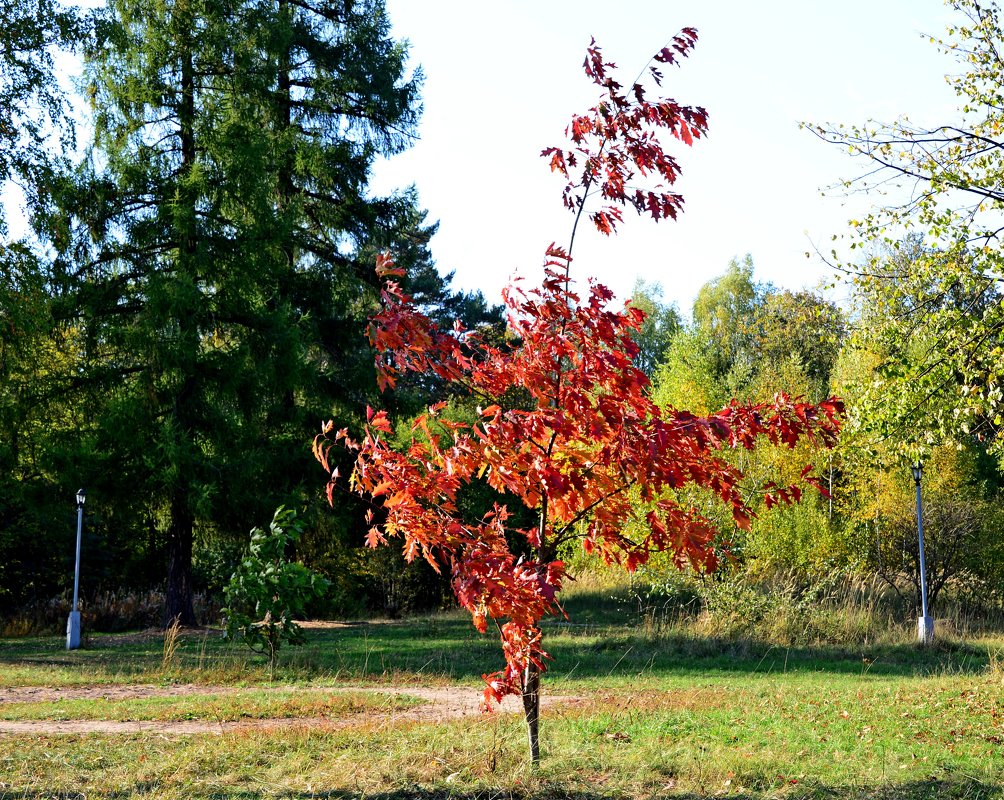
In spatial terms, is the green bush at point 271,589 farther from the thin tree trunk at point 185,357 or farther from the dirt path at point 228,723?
the thin tree trunk at point 185,357

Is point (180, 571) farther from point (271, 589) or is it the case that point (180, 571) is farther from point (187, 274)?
point (271, 589)

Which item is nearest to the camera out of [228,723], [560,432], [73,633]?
[560,432]

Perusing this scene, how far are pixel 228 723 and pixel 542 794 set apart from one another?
434 cm

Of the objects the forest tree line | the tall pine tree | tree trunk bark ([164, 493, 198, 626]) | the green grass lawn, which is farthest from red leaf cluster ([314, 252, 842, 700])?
tree trunk bark ([164, 493, 198, 626])

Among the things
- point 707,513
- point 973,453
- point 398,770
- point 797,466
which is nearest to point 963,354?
point 398,770

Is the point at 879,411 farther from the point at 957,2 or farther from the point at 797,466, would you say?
the point at 797,466

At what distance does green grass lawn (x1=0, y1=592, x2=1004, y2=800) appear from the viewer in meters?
6.66

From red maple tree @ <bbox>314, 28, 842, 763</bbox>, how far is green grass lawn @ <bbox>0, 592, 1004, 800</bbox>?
1.17 meters

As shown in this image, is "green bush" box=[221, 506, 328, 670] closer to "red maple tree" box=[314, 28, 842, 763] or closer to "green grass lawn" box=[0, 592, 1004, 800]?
"green grass lawn" box=[0, 592, 1004, 800]

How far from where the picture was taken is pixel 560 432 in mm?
5926

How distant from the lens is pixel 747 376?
33.6 meters

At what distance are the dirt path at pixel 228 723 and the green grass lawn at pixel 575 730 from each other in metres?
0.19

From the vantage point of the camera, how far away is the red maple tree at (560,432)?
589 centimetres

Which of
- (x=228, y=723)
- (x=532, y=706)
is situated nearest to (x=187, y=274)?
(x=228, y=723)
